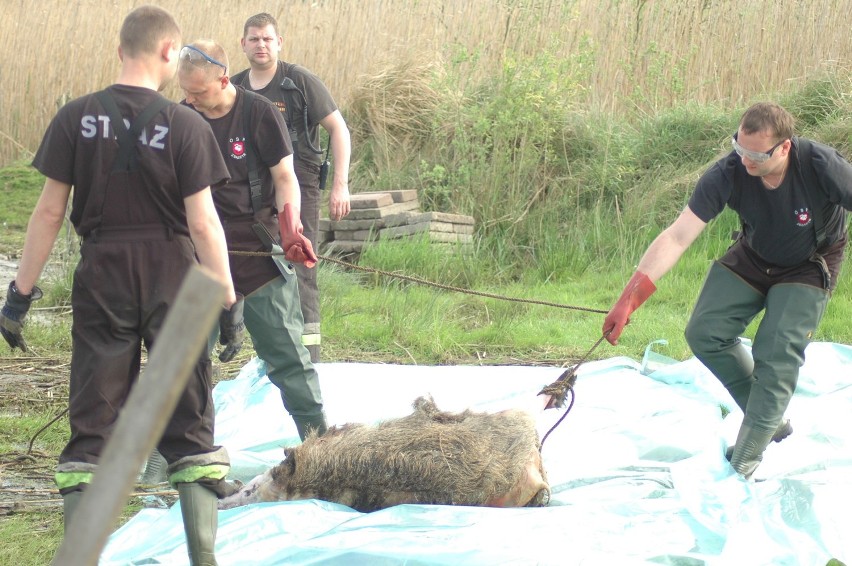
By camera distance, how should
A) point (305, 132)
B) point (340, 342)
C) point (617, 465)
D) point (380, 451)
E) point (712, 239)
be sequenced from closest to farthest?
point (380, 451), point (617, 465), point (305, 132), point (340, 342), point (712, 239)

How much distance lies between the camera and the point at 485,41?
457 inches

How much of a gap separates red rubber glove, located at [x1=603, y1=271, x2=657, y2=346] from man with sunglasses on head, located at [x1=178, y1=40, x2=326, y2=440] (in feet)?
4.20

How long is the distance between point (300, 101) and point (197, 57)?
1234 millimetres

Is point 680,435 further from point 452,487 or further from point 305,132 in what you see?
point 305,132

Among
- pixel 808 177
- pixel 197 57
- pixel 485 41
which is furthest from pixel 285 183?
pixel 485 41

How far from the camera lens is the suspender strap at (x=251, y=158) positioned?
4430 millimetres

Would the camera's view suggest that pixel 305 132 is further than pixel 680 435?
Yes

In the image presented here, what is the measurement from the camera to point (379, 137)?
1076cm

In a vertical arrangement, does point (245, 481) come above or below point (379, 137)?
below

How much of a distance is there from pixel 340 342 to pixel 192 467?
12.5 feet

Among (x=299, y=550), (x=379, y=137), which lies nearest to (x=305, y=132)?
(x=299, y=550)

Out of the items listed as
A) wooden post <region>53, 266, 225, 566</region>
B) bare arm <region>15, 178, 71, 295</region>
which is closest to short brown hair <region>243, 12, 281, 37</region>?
bare arm <region>15, 178, 71, 295</region>

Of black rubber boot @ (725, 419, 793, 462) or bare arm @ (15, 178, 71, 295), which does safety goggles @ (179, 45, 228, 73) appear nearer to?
bare arm @ (15, 178, 71, 295)

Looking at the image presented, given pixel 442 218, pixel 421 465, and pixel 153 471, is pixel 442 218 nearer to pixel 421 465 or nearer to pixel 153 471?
pixel 153 471
